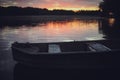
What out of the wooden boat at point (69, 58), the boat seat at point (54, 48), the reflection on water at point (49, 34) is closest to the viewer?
the wooden boat at point (69, 58)

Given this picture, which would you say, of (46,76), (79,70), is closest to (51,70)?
(46,76)

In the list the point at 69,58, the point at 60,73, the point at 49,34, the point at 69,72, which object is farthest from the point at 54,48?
the point at 49,34

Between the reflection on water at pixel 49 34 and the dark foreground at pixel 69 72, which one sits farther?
the reflection on water at pixel 49 34

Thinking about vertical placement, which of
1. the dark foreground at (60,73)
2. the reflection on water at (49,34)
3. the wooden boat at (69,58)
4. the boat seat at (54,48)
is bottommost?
the dark foreground at (60,73)

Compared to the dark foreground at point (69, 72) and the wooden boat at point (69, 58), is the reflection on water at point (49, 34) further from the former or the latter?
the wooden boat at point (69, 58)

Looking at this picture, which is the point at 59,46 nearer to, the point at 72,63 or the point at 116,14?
the point at 72,63

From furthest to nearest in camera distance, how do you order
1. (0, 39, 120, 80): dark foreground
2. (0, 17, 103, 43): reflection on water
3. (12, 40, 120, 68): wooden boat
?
(0, 17, 103, 43): reflection on water, (0, 39, 120, 80): dark foreground, (12, 40, 120, 68): wooden boat

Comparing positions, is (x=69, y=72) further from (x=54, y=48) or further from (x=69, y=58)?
(x=54, y=48)

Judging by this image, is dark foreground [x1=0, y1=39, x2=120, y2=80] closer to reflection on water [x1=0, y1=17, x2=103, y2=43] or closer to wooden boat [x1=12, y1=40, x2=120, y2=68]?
wooden boat [x1=12, y1=40, x2=120, y2=68]

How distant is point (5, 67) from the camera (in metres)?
14.6

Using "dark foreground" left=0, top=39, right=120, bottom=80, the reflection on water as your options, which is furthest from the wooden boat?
the reflection on water

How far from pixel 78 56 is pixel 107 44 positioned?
14.8ft

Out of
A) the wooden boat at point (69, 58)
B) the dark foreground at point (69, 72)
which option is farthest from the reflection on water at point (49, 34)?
the wooden boat at point (69, 58)

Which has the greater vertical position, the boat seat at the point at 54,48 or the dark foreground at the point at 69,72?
the boat seat at the point at 54,48
